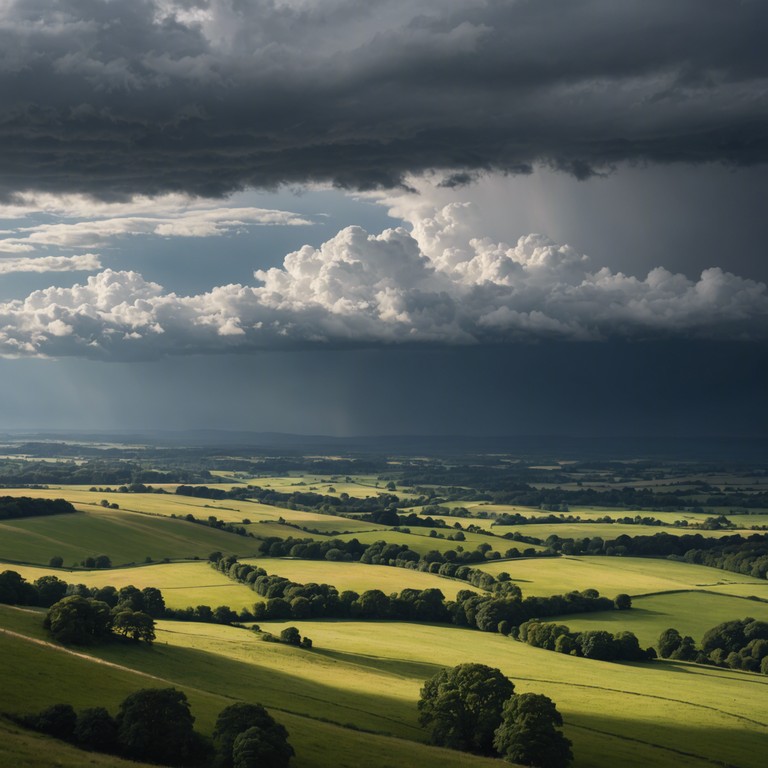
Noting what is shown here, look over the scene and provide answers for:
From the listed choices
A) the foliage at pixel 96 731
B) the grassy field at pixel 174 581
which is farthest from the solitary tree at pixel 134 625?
the grassy field at pixel 174 581

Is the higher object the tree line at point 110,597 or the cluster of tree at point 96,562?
the tree line at point 110,597

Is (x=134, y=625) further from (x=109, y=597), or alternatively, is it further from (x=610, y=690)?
(x=610, y=690)

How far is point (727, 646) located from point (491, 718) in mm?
62075

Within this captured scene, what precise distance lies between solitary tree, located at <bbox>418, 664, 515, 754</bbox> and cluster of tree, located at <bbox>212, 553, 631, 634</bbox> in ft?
177

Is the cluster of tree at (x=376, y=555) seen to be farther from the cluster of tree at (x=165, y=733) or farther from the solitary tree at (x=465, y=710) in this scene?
the cluster of tree at (x=165, y=733)

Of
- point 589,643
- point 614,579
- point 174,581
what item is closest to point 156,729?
point 589,643

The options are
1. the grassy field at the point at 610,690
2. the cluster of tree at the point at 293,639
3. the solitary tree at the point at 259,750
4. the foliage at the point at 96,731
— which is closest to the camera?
the solitary tree at the point at 259,750

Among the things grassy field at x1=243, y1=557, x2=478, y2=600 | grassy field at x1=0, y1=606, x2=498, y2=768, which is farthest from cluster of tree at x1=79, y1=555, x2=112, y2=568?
grassy field at x1=0, y1=606, x2=498, y2=768

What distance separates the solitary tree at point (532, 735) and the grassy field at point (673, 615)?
59933 millimetres

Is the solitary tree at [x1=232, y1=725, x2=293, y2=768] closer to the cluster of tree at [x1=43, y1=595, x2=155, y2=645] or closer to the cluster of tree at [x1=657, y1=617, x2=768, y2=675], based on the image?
the cluster of tree at [x1=43, y1=595, x2=155, y2=645]

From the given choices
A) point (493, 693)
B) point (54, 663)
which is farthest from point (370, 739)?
point (54, 663)

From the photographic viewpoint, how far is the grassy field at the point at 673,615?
140250mm

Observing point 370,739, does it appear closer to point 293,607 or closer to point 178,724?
point 178,724

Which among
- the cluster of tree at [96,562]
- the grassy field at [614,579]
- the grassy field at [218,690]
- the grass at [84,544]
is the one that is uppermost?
the grassy field at [614,579]
